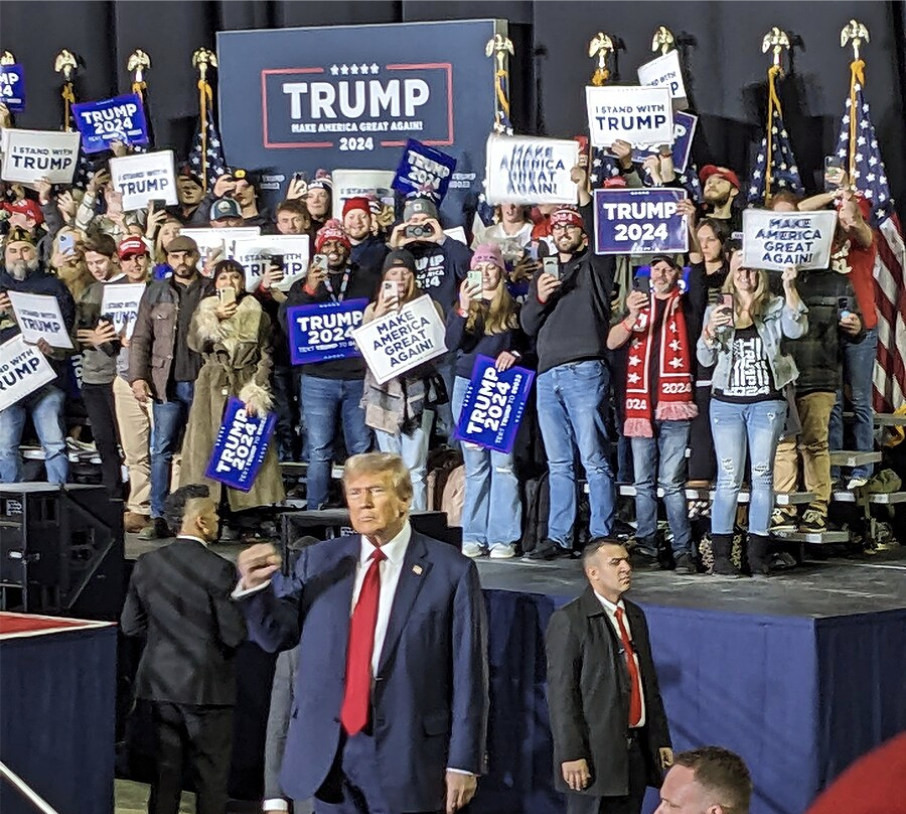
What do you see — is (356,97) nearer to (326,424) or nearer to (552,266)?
(326,424)

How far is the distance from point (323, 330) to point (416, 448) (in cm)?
81

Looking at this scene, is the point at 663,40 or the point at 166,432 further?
the point at 663,40

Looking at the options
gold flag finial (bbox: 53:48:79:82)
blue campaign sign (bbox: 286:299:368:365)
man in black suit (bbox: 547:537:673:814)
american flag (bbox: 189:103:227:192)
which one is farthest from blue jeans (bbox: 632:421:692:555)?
gold flag finial (bbox: 53:48:79:82)

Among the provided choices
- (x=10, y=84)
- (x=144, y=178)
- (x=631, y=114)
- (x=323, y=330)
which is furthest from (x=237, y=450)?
(x=10, y=84)

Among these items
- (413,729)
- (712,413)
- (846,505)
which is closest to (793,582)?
(712,413)

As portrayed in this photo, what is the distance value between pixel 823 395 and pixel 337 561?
3996mm

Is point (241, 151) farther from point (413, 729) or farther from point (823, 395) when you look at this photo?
point (413, 729)

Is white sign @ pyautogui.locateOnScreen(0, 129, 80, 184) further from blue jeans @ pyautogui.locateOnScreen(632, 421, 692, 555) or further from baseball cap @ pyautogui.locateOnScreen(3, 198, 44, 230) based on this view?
blue jeans @ pyautogui.locateOnScreen(632, 421, 692, 555)

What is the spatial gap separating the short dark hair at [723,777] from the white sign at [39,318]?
6779 mm

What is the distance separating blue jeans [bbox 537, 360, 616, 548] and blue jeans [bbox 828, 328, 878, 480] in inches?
47.6

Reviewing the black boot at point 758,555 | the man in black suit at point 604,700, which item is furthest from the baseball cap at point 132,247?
the man in black suit at point 604,700

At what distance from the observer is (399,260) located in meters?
8.70

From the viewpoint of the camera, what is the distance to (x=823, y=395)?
8344 mm

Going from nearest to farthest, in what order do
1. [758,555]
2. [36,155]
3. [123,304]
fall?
1. [758,555]
2. [123,304]
3. [36,155]
